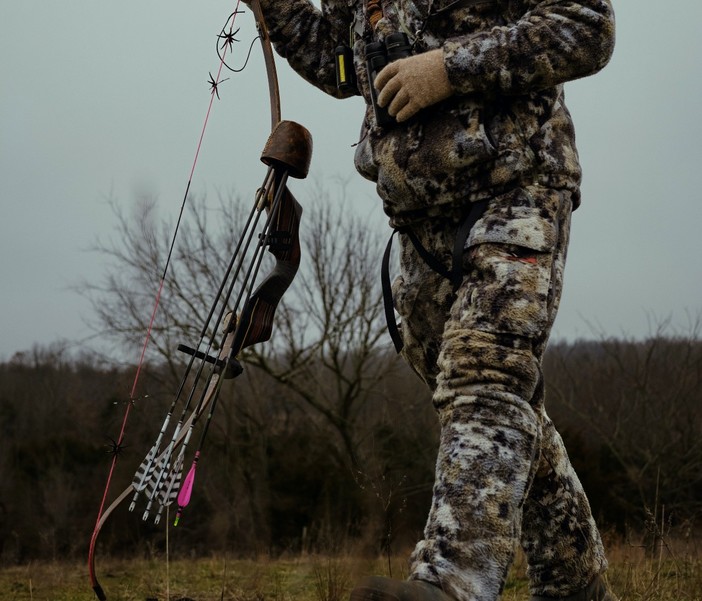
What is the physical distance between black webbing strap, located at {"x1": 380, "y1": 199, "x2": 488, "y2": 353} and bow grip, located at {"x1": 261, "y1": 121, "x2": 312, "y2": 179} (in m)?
0.38

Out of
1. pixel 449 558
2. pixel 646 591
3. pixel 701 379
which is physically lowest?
pixel 646 591

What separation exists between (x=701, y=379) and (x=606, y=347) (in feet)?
9.50

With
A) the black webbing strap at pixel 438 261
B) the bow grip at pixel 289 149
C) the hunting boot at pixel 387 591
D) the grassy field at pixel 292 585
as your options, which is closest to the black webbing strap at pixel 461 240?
the black webbing strap at pixel 438 261

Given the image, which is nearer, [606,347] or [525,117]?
[525,117]

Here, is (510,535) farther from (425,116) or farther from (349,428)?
(349,428)

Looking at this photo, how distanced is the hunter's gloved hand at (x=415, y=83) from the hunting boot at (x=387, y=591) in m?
1.20

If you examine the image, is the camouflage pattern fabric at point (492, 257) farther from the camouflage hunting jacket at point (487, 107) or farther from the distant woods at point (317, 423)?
the distant woods at point (317, 423)

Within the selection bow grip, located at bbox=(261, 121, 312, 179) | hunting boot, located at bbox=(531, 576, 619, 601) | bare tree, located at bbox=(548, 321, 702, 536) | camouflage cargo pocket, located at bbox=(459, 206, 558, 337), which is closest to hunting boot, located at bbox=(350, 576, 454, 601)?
camouflage cargo pocket, located at bbox=(459, 206, 558, 337)

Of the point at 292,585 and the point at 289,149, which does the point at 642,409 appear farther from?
the point at 289,149

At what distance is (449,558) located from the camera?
1756mm

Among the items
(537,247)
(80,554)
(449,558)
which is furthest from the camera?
(80,554)

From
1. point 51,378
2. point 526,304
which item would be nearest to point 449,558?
point 526,304

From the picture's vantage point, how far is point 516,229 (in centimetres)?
216

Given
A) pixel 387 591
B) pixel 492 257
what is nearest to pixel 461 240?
pixel 492 257
